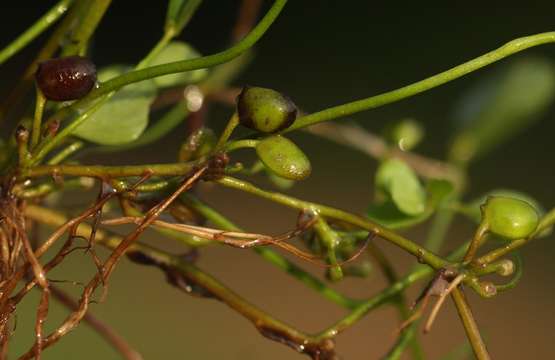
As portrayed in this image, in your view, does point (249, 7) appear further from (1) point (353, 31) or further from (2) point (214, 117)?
(1) point (353, 31)

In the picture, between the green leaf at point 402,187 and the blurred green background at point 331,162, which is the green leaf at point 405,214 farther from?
the blurred green background at point 331,162

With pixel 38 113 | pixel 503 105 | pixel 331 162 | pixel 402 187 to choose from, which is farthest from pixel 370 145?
pixel 331 162

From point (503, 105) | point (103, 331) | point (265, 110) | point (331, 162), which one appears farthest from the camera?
point (331, 162)

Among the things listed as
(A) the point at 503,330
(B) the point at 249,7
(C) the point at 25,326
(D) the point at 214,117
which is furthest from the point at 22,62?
(B) the point at 249,7

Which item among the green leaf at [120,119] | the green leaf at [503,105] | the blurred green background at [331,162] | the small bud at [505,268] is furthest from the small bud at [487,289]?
the blurred green background at [331,162]

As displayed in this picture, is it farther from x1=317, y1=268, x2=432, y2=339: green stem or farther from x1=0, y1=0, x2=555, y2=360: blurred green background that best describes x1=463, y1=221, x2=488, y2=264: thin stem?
x1=0, y1=0, x2=555, y2=360: blurred green background

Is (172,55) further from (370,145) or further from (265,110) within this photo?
(370,145)

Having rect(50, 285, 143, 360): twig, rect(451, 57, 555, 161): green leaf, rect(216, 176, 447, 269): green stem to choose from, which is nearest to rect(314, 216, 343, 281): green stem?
rect(216, 176, 447, 269): green stem
